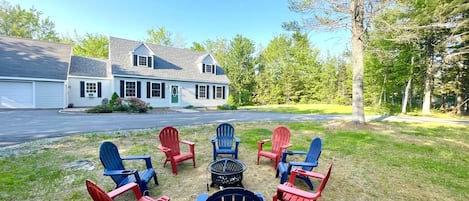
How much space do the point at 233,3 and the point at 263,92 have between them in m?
13.6

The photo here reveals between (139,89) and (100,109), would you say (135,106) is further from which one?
(139,89)

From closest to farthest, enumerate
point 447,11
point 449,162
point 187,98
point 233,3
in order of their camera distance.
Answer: point 449,162 → point 447,11 → point 187,98 → point 233,3

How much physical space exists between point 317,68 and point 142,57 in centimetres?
2398

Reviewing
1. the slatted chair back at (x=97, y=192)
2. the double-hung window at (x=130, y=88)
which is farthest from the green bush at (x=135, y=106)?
the slatted chair back at (x=97, y=192)

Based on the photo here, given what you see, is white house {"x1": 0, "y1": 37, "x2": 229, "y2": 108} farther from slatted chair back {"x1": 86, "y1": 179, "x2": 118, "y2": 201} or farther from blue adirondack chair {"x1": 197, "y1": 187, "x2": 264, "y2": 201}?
blue adirondack chair {"x1": 197, "y1": 187, "x2": 264, "y2": 201}

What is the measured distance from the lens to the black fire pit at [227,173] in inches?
144

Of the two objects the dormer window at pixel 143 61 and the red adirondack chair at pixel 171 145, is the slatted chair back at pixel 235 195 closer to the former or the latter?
the red adirondack chair at pixel 171 145

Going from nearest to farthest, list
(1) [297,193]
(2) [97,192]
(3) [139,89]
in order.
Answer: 1. (2) [97,192]
2. (1) [297,193]
3. (3) [139,89]

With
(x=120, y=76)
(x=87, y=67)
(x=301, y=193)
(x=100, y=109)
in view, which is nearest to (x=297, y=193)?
(x=301, y=193)

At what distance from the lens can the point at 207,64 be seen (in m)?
24.0

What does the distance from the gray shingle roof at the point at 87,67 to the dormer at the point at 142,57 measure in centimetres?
280

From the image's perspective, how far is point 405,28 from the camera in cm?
933

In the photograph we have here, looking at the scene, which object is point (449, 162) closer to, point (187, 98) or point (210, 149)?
point (210, 149)

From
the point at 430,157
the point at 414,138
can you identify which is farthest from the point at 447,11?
the point at 430,157
